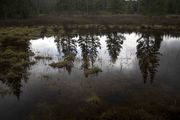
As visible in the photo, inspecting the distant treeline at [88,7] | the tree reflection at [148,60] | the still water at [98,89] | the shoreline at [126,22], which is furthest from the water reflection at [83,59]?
the distant treeline at [88,7]

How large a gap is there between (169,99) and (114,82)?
564cm

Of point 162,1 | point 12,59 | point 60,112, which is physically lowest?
point 60,112

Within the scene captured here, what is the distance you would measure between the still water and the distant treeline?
54770 mm

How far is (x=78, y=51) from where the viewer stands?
35.4 m

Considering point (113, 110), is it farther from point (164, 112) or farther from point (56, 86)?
point (56, 86)

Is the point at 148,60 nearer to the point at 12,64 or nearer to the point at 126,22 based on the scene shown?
the point at 12,64

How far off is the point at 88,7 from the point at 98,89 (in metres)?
99.3

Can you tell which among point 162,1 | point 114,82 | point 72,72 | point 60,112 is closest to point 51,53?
point 72,72

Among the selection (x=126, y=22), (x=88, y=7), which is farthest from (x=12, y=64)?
(x=88, y=7)

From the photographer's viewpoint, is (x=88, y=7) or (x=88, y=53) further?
(x=88, y=7)

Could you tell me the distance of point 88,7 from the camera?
378 ft

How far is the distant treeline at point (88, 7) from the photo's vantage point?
273ft

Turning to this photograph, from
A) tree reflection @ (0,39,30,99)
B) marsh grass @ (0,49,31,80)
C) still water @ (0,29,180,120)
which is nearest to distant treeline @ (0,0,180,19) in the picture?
still water @ (0,29,180,120)

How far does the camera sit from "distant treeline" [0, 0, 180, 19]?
83.2 metres
